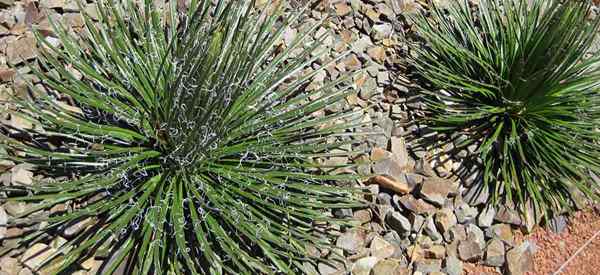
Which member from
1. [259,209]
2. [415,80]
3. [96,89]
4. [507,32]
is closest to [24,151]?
[96,89]

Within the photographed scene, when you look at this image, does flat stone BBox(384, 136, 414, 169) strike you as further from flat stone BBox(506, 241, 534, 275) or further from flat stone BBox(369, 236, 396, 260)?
flat stone BBox(506, 241, 534, 275)

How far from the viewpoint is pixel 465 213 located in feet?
10.5

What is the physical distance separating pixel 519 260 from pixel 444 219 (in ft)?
1.47

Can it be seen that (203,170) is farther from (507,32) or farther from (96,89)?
(507,32)

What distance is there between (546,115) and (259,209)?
5.51ft

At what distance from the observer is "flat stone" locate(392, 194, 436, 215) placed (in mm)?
3055

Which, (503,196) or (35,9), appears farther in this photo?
(503,196)

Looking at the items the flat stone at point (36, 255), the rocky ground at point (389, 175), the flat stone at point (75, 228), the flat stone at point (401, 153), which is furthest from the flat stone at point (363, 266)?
the flat stone at point (36, 255)

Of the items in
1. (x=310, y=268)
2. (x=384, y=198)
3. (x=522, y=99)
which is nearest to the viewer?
(x=310, y=268)

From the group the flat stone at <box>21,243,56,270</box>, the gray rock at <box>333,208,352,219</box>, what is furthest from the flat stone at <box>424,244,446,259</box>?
the flat stone at <box>21,243,56,270</box>

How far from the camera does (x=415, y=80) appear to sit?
3.44 meters

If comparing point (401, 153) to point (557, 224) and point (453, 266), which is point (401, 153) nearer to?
point (453, 266)

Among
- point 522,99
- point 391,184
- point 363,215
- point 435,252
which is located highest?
point 522,99

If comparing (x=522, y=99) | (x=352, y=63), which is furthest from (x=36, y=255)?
(x=522, y=99)
